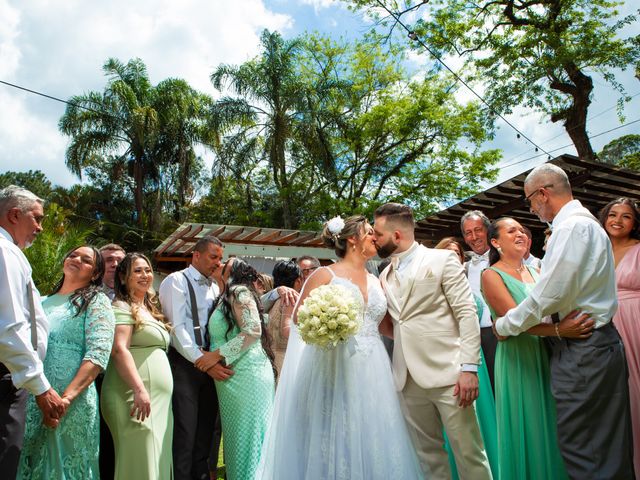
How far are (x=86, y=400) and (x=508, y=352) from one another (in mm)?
3049

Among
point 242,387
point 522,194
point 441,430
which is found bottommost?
point 441,430

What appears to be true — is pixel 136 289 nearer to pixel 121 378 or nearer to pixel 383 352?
pixel 121 378

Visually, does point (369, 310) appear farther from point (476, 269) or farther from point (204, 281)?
point (476, 269)

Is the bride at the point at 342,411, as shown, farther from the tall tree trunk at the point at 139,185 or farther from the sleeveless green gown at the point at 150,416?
the tall tree trunk at the point at 139,185

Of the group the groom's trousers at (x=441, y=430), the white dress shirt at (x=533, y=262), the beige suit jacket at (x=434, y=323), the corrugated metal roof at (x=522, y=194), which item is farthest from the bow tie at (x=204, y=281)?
the corrugated metal roof at (x=522, y=194)

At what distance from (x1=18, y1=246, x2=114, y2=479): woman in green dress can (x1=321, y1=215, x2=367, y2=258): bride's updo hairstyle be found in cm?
177

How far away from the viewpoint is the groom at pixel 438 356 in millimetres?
3588

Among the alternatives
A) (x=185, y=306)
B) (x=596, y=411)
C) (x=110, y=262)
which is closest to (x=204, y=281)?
(x=185, y=306)

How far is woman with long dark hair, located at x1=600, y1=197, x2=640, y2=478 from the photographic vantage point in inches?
161

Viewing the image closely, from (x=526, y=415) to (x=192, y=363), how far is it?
2751 millimetres

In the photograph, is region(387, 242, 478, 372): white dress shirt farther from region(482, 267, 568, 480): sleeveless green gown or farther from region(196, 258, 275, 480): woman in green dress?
region(196, 258, 275, 480): woman in green dress

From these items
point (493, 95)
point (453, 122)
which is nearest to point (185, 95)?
point (453, 122)

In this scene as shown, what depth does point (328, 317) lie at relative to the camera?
11.5 ft

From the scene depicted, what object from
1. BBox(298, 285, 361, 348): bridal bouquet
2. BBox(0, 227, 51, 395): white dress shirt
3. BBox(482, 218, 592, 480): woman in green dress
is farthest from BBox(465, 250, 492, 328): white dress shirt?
BBox(0, 227, 51, 395): white dress shirt
